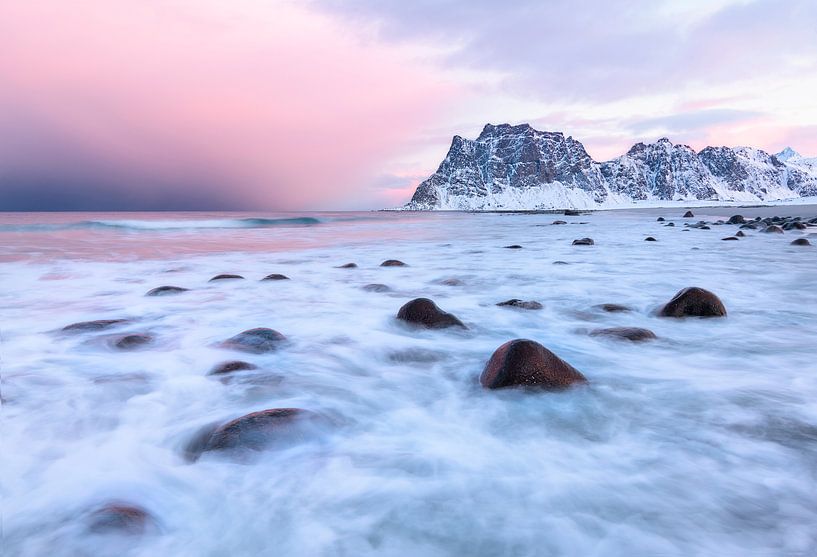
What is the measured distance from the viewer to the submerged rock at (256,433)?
1819 mm

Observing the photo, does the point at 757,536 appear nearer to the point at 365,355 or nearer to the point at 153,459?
the point at 153,459

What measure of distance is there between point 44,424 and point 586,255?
9.11 m

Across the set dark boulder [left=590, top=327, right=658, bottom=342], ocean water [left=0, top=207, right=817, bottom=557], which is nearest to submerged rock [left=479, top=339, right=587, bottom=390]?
ocean water [left=0, top=207, right=817, bottom=557]

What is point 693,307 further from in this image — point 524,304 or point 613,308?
point 524,304

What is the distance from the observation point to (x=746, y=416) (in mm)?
2105

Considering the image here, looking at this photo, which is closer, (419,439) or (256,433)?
(256,433)

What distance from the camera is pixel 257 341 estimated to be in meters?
3.24

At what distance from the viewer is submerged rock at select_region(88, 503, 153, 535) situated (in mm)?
1358

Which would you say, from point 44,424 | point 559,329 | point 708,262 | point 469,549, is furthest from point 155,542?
point 708,262

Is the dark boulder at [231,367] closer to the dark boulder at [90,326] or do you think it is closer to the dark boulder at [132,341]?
the dark boulder at [132,341]

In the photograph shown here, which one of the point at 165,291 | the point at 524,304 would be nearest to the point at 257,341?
the point at 524,304

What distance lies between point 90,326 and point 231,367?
69.0 inches

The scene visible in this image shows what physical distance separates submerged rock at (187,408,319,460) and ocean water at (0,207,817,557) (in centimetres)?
6

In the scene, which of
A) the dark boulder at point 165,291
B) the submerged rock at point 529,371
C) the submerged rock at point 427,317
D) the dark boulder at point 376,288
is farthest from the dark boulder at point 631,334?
the dark boulder at point 165,291
